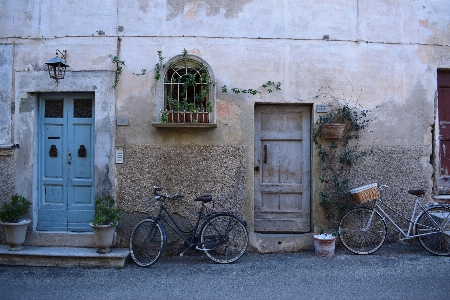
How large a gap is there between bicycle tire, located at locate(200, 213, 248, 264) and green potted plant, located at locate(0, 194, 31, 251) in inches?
99.5

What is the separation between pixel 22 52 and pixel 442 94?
654 cm

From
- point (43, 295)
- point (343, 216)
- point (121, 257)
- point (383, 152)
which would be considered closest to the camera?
point (43, 295)

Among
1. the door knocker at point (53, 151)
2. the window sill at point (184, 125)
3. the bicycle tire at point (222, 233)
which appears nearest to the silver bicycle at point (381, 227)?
the bicycle tire at point (222, 233)

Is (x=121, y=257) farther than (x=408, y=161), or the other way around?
(x=408, y=161)

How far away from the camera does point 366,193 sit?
5777 mm

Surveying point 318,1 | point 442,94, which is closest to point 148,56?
point 318,1

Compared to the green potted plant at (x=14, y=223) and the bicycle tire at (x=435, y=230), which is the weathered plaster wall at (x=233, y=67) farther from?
Answer: the bicycle tire at (x=435, y=230)

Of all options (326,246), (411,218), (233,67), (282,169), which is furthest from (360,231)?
(233,67)

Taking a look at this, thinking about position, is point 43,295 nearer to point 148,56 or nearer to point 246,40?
point 148,56

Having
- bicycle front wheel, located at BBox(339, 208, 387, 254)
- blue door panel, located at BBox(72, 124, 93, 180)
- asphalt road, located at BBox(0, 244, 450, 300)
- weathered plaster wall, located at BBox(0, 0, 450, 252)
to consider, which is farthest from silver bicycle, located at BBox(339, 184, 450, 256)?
blue door panel, located at BBox(72, 124, 93, 180)

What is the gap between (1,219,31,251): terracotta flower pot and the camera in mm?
5750

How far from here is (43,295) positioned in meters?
4.53

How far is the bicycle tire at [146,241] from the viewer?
560cm

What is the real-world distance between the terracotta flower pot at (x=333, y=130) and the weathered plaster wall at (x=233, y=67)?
0.30 meters
